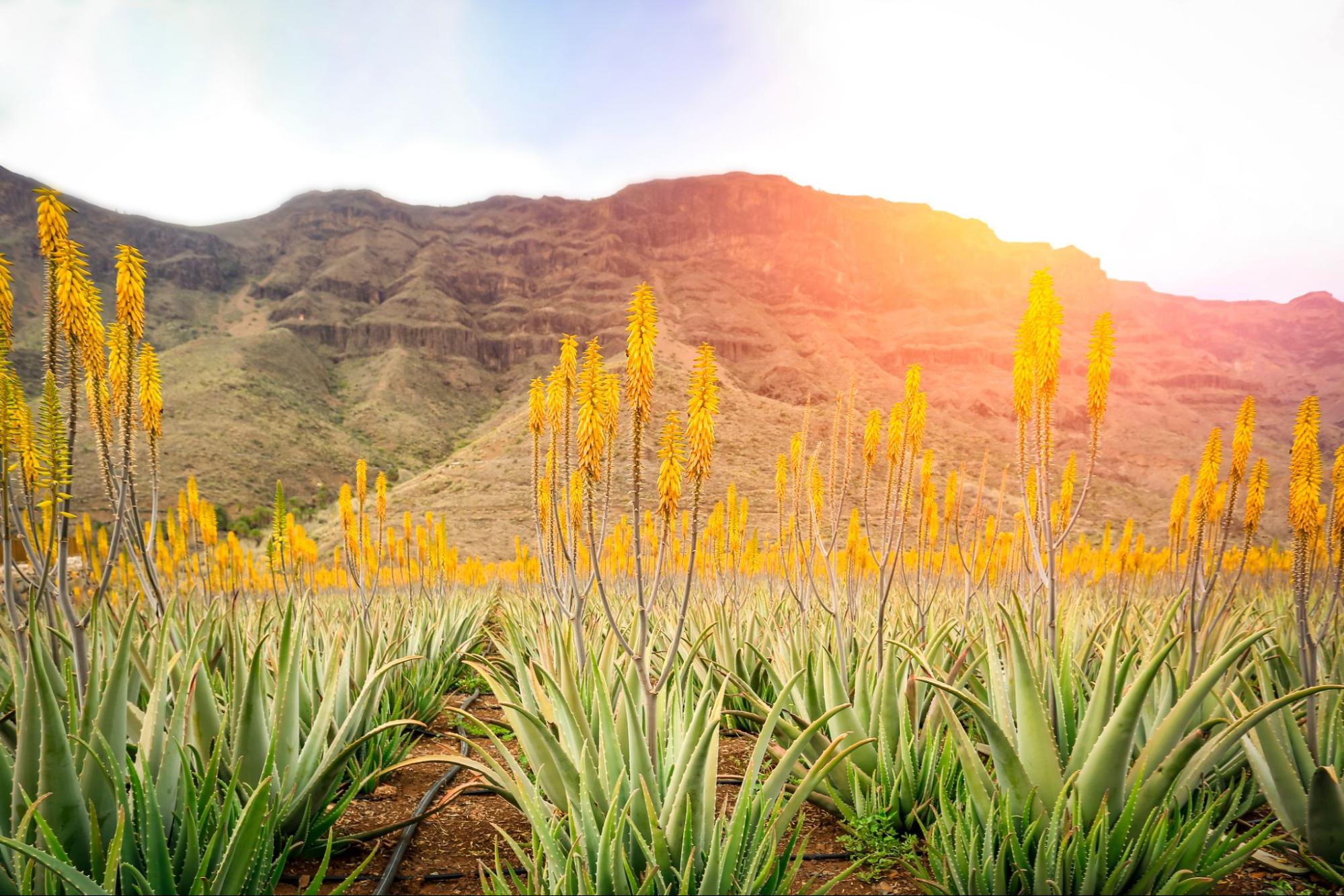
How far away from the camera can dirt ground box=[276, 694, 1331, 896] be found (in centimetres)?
269

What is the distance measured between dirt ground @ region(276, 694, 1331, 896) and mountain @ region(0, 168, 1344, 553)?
30.2m

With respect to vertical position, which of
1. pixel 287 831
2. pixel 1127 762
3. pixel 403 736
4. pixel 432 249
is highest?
pixel 432 249

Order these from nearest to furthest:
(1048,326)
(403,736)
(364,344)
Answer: (1048,326) → (403,736) → (364,344)

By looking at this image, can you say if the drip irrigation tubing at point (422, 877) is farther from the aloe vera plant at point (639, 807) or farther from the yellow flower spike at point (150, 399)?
the yellow flower spike at point (150, 399)

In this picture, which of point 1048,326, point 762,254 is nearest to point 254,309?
point 762,254

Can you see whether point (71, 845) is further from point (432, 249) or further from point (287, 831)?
point (432, 249)

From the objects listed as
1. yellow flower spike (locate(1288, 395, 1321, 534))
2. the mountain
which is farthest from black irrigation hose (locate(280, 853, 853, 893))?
the mountain

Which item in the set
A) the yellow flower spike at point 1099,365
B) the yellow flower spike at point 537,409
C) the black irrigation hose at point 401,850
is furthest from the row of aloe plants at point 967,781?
the yellow flower spike at point 537,409

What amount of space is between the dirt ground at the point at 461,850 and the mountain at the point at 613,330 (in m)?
30.2

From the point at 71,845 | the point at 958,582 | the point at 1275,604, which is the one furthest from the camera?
the point at 958,582

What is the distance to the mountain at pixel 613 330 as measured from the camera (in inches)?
1784

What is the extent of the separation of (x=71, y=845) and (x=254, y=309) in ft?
298

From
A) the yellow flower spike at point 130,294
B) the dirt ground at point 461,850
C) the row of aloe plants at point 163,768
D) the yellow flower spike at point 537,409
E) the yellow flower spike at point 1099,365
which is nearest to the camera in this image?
the row of aloe plants at point 163,768

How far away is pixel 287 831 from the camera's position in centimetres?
283
